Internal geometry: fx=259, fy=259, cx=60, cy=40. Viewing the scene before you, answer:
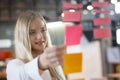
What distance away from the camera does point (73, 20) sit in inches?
34.3

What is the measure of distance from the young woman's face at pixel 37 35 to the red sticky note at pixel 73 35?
103 mm

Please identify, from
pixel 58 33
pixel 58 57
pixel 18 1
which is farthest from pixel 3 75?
pixel 58 57

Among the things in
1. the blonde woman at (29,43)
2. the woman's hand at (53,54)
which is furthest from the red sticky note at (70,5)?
the woman's hand at (53,54)

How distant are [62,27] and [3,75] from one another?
1.20 metres

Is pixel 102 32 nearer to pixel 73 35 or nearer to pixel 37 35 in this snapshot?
pixel 73 35

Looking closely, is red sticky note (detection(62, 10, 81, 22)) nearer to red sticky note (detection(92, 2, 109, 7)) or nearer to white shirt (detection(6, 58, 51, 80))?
red sticky note (detection(92, 2, 109, 7))

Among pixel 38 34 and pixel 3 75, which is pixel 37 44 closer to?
pixel 38 34

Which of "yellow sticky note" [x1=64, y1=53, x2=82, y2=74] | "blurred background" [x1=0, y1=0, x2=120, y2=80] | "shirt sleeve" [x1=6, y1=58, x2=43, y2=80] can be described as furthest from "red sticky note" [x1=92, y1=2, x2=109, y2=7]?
"shirt sleeve" [x1=6, y1=58, x2=43, y2=80]

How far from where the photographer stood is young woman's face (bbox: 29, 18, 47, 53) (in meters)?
0.75

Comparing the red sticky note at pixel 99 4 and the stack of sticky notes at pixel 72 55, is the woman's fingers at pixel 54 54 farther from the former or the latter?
the red sticky note at pixel 99 4

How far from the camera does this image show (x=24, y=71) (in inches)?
23.6

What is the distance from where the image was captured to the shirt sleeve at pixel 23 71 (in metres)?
0.55

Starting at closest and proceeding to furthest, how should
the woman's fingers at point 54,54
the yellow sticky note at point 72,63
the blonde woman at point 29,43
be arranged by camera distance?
the woman's fingers at point 54,54, the blonde woman at point 29,43, the yellow sticky note at point 72,63

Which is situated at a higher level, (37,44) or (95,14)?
(95,14)
